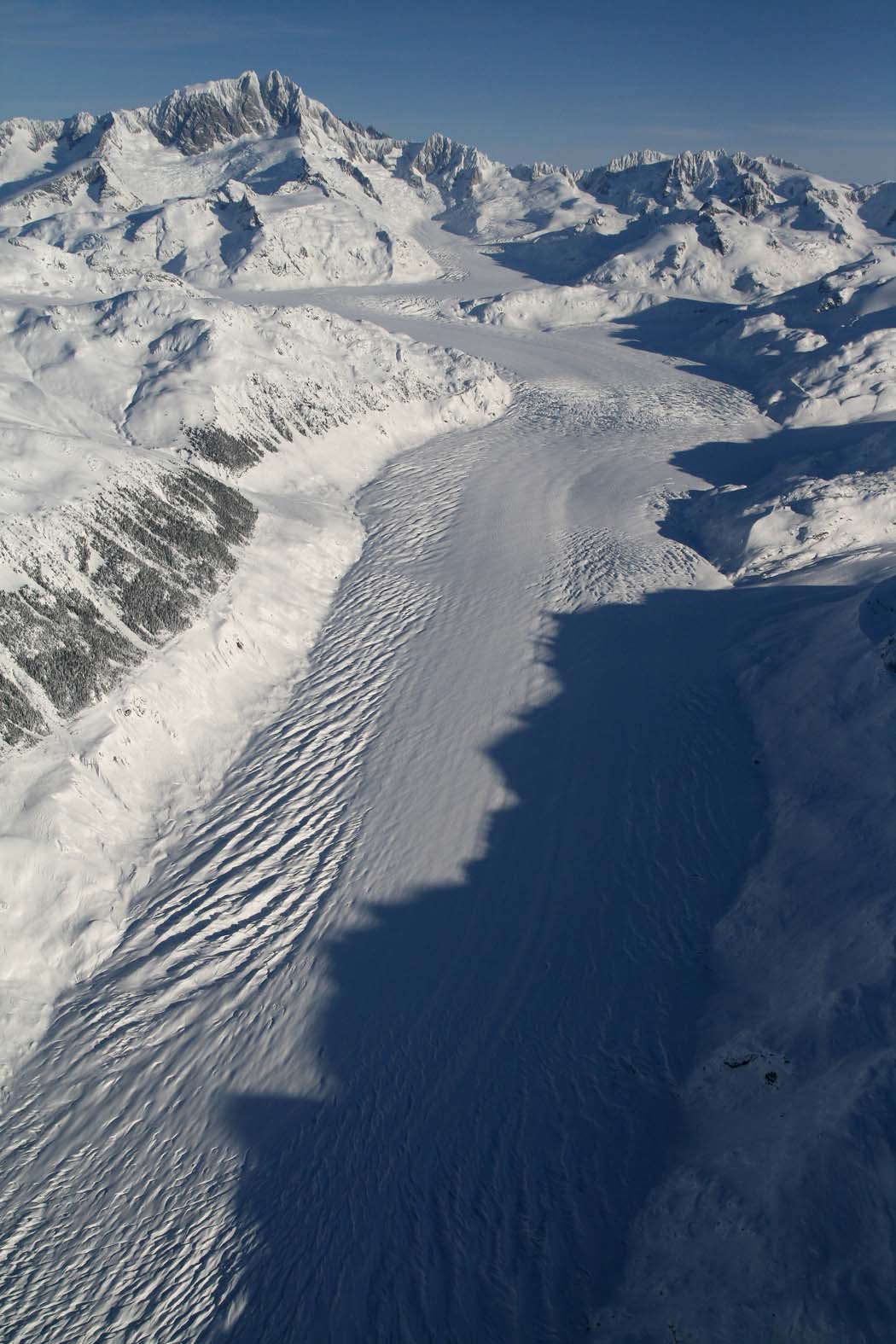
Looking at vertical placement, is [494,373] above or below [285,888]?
above

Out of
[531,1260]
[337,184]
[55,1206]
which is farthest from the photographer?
[337,184]

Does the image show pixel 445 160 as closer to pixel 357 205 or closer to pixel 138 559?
pixel 357 205

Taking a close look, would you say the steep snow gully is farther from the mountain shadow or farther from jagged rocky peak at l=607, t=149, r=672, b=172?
jagged rocky peak at l=607, t=149, r=672, b=172

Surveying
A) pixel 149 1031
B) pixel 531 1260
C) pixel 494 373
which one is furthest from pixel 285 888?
pixel 494 373

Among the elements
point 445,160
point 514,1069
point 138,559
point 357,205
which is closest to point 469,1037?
point 514,1069

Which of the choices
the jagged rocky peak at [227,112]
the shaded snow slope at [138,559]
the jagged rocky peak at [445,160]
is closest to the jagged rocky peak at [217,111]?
the jagged rocky peak at [227,112]

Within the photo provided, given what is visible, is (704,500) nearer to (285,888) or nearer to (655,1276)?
(285,888)
